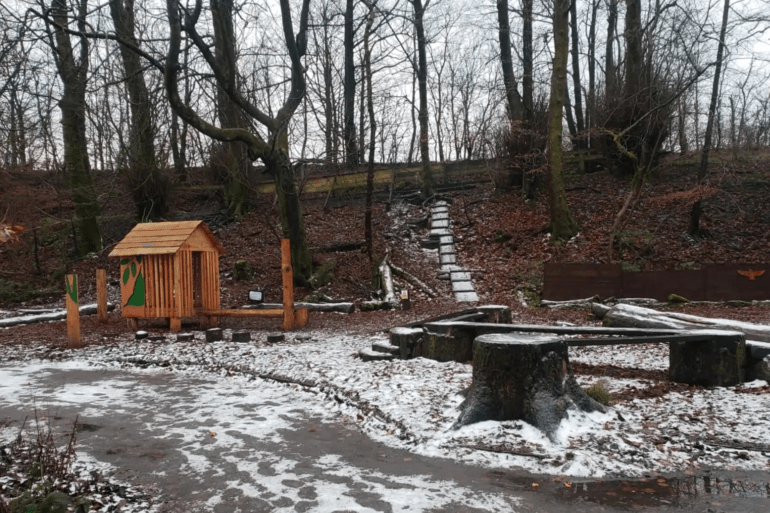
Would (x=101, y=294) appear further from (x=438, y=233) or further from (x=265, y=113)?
(x=438, y=233)

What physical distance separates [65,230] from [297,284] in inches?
437

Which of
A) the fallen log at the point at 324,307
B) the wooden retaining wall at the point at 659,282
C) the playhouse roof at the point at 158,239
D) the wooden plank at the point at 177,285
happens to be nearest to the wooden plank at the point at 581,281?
the wooden retaining wall at the point at 659,282

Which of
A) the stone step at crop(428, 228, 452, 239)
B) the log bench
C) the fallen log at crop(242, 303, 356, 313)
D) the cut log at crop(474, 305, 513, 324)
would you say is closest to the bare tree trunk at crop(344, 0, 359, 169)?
the stone step at crop(428, 228, 452, 239)

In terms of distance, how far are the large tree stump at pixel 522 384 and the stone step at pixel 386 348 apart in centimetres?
289

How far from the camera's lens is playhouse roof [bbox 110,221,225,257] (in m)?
11.4

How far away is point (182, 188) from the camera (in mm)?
24125

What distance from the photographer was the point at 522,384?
5031 mm

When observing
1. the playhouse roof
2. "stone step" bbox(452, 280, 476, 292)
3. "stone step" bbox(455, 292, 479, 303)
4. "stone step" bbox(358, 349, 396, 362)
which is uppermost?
the playhouse roof

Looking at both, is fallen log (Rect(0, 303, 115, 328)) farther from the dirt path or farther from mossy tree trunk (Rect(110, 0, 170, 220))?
the dirt path

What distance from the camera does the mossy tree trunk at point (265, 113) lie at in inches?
456

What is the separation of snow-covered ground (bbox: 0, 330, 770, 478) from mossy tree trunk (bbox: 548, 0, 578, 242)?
352 inches

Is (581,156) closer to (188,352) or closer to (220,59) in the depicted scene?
(220,59)

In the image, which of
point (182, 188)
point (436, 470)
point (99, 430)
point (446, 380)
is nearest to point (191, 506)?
point (436, 470)

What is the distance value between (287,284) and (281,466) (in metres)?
6.94
